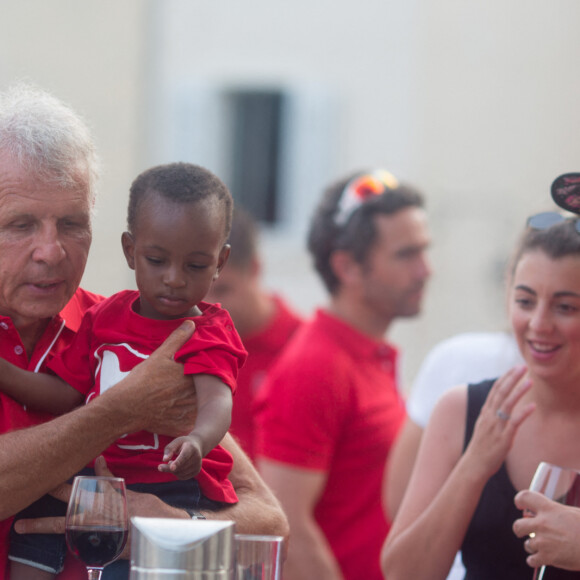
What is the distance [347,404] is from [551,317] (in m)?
1.52

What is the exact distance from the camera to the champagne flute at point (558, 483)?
2789mm

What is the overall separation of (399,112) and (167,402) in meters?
10.3

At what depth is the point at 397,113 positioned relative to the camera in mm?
12492

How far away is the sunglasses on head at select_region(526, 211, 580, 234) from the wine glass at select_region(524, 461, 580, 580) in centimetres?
81

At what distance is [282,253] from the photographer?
12867 millimetres

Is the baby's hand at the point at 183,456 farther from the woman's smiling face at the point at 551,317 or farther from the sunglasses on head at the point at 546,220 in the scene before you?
the sunglasses on head at the point at 546,220

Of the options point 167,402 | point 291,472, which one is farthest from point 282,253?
point 167,402

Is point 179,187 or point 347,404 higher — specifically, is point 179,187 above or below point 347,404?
above

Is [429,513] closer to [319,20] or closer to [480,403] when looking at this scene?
[480,403]

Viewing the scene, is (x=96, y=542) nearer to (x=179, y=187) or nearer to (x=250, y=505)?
(x=250, y=505)

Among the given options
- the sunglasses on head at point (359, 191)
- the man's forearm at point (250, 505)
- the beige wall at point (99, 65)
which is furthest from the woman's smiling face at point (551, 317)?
the beige wall at point (99, 65)

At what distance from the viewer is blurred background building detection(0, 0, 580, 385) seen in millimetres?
12242

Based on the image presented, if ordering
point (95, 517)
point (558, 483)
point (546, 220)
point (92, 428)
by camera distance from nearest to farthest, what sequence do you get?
point (95, 517), point (92, 428), point (558, 483), point (546, 220)

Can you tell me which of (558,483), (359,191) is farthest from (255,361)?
(558,483)
